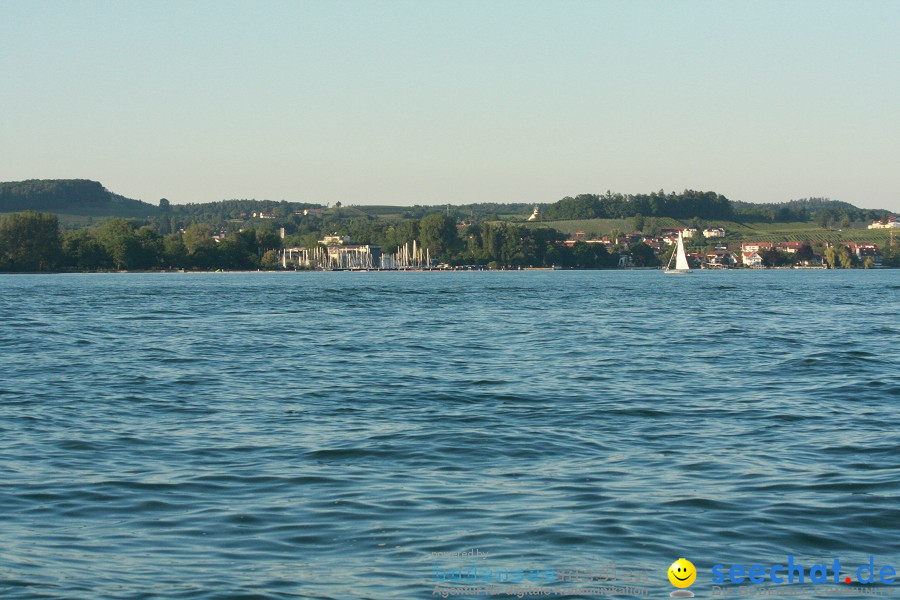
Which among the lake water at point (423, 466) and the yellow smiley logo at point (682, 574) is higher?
the yellow smiley logo at point (682, 574)

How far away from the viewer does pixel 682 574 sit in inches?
407

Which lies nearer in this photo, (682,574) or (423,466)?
(682,574)

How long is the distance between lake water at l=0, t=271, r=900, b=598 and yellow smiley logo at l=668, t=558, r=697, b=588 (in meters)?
0.12

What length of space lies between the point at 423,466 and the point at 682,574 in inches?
252

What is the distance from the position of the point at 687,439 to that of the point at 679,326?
1333 inches

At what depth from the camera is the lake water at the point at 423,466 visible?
11.3 metres

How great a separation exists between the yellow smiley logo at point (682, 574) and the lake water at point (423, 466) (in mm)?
119

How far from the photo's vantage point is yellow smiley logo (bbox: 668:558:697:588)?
404 inches

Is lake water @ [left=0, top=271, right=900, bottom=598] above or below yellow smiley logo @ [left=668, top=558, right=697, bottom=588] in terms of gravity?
below

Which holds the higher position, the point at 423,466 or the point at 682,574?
the point at 682,574

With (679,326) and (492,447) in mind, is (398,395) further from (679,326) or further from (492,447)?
(679,326)

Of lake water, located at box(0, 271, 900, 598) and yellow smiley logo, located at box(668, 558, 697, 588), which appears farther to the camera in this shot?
lake water, located at box(0, 271, 900, 598)

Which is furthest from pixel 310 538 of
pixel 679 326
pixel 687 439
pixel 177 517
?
pixel 679 326

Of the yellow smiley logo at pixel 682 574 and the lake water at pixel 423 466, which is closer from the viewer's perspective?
the yellow smiley logo at pixel 682 574
